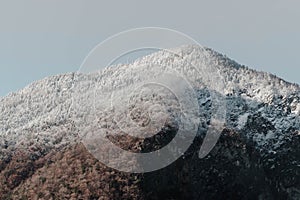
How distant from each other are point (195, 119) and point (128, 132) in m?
32.9

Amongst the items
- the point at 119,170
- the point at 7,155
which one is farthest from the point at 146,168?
the point at 7,155

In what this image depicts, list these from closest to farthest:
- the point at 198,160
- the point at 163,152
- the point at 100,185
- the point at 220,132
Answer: the point at 100,185
the point at 163,152
the point at 198,160
the point at 220,132

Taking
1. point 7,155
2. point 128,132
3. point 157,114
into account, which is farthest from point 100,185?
point 7,155

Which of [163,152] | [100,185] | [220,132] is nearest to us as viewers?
[100,185]

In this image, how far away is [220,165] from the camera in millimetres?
189875

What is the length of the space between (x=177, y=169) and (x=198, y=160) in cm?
1139

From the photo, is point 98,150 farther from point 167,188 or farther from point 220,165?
point 220,165

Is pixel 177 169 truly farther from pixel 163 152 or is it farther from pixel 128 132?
pixel 128 132

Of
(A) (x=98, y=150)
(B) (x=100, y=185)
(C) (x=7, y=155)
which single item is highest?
(C) (x=7, y=155)

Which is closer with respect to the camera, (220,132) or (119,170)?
(119,170)

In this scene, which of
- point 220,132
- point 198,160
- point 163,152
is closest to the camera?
point 163,152

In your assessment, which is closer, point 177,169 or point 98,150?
point 98,150

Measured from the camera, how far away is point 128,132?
543ft

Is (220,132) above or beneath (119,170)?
above
